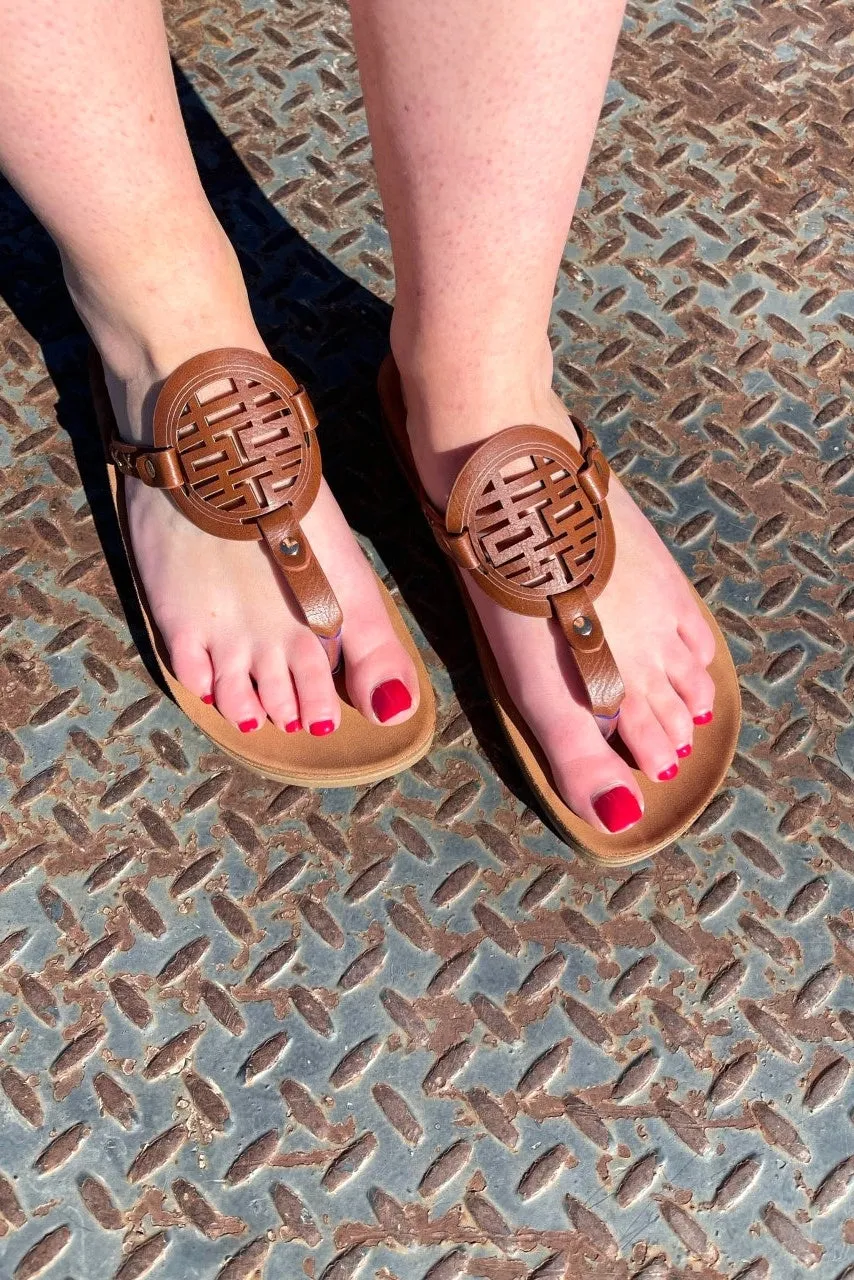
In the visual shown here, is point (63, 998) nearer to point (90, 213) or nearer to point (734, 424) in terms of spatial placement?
point (90, 213)

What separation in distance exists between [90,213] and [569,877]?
0.96m

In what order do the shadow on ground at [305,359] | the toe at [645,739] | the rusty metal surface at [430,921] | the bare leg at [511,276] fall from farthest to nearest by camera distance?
the shadow on ground at [305,359] < the toe at [645,739] < the rusty metal surface at [430,921] < the bare leg at [511,276]

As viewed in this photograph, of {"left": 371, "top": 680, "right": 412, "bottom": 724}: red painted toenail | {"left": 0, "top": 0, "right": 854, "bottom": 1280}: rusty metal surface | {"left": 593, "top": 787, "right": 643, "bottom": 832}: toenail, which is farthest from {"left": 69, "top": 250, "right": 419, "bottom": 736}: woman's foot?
{"left": 593, "top": 787, "right": 643, "bottom": 832}: toenail

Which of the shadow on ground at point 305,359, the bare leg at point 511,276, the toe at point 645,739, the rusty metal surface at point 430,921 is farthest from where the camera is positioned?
the shadow on ground at point 305,359


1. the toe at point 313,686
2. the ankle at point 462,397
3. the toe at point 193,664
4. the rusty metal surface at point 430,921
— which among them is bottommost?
the rusty metal surface at point 430,921

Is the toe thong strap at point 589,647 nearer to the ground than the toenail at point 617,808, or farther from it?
farther from it

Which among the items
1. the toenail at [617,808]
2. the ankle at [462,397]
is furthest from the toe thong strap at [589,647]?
the ankle at [462,397]

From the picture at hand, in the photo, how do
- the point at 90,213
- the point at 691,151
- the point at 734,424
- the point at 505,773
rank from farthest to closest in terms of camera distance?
1. the point at 691,151
2. the point at 734,424
3. the point at 505,773
4. the point at 90,213

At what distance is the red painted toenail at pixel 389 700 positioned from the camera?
4.39ft

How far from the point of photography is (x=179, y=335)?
4.13 ft

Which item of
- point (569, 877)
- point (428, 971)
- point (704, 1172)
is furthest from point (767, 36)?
point (704, 1172)

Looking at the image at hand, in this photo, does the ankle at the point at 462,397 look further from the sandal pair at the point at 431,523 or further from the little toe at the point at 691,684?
the little toe at the point at 691,684

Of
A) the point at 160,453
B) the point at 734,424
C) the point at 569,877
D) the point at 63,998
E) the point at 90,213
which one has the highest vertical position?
the point at 90,213

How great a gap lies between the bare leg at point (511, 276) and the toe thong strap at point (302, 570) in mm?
184
